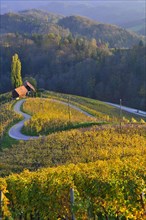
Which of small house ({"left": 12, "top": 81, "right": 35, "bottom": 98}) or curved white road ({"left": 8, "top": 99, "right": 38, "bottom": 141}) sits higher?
small house ({"left": 12, "top": 81, "right": 35, "bottom": 98})

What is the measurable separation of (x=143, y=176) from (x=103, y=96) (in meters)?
79.9

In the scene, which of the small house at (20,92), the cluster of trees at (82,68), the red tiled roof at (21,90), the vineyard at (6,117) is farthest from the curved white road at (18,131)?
the cluster of trees at (82,68)

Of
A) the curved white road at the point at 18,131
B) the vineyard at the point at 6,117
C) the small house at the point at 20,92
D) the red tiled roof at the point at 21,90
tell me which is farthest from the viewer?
the red tiled roof at the point at 21,90

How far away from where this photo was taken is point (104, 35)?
19688 centimetres

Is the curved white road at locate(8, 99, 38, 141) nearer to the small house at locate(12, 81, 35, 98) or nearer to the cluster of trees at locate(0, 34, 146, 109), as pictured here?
the small house at locate(12, 81, 35, 98)

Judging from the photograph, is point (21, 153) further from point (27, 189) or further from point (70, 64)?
point (70, 64)

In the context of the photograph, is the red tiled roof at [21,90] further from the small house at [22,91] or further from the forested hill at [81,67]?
the forested hill at [81,67]

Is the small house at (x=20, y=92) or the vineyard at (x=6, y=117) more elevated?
the small house at (x=20, y=92)

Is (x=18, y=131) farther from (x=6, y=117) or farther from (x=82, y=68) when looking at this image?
(x=82, y=68)

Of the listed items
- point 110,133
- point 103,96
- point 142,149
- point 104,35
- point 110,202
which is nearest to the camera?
point 110,202

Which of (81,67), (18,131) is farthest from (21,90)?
(81,67)

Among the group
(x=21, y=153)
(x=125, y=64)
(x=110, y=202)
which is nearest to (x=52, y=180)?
(x=110, y=202)

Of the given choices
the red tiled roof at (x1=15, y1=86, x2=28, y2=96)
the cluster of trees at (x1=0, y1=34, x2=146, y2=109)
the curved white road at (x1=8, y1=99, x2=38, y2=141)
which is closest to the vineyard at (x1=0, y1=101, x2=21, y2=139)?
the curved white road at (x1=8, y1=99, x2=38, y2=141)

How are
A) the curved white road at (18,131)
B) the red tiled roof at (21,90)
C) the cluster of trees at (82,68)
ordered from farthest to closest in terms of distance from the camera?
the cluster of trees at (82,68), the red tiled roof at (21,90), the curved white road at (18,131)
